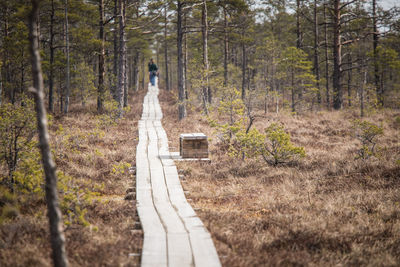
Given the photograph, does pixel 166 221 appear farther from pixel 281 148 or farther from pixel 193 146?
pixel 281 148

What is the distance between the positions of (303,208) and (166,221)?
3141mm

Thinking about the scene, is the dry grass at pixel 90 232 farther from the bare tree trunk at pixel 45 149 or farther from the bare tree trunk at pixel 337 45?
the bare tree trunk at pixel 337 45

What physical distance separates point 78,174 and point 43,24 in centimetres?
1877

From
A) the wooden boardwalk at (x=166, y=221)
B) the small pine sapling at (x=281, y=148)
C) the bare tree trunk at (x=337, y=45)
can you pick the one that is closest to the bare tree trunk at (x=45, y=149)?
the wooden boardwalk at (x=166, y=221)

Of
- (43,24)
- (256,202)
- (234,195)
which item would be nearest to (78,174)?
(234,195)

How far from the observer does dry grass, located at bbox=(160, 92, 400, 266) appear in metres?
5.02

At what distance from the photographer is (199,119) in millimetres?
19406

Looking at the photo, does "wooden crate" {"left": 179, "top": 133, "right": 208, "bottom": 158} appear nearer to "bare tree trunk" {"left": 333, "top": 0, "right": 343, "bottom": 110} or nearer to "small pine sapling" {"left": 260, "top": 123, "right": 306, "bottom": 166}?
"small pine sapling" {"left": 260, "top": 123, "right": 306, "bottom": 166}

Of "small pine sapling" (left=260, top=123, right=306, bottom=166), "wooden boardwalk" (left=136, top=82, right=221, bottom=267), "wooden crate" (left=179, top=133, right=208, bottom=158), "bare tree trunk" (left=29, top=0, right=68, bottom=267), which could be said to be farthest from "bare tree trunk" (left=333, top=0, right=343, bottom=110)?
"bare tree trunk" (left=29, top=0, right=68, bottom=267)

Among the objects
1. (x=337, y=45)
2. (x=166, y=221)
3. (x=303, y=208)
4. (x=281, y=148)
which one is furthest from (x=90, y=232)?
(x=337, y=45)

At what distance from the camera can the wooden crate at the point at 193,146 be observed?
10.9 m

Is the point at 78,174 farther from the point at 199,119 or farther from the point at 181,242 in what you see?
the point at 199,119

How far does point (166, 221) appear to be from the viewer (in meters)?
6.03

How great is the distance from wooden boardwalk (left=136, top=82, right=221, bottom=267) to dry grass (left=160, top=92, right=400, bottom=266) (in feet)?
0.92
